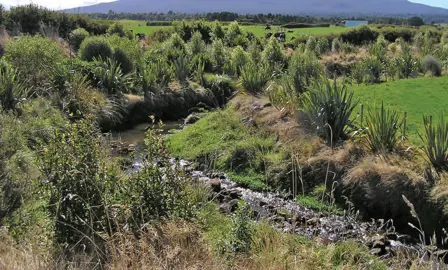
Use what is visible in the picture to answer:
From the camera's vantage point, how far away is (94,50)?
15.3 metres

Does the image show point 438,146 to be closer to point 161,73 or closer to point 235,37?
point 161,73

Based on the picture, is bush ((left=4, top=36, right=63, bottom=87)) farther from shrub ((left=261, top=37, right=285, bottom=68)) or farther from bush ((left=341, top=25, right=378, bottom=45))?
A: bush ((left=341, top=25, right=378, bottom=45))

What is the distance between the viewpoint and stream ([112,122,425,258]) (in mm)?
5793

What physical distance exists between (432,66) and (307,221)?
13.4m

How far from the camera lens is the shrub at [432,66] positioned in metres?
17.5

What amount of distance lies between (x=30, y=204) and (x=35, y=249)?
1.40 meters

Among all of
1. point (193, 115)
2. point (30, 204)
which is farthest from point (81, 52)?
point (30, 204)

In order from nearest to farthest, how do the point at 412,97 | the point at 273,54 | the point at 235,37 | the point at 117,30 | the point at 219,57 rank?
1. the point at 412,97
2. the point at 219,57
3. the point at 273,54
4. the point at 117,30
5. the point at 235,37

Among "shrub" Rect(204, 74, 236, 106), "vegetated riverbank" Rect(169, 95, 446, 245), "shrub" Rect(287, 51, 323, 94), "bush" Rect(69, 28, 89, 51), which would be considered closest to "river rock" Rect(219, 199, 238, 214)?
"vegetated riverbank" Rect(169, 95, 446, 245)

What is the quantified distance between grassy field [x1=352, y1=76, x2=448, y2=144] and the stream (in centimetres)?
273

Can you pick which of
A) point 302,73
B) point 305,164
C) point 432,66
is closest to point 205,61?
point 302,73

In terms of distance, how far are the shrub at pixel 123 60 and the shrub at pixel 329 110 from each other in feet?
26.9

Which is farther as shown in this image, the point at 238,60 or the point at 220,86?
the point at 238,60

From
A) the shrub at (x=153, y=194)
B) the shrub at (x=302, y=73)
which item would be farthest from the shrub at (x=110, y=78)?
the shrub at (x=153, y=194)
